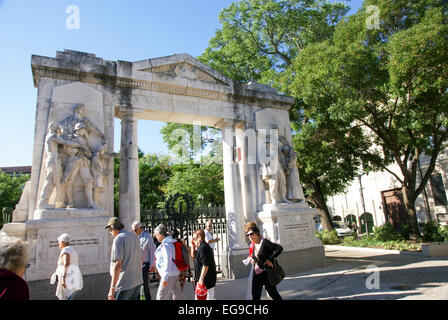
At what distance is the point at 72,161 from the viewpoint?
7.71 meters

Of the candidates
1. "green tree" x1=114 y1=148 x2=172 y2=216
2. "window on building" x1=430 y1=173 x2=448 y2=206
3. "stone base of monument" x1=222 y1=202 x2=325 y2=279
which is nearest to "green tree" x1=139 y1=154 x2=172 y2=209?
"green tree" x1=114 y1=148 x2=172 y2=216

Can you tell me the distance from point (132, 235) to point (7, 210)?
18.4 feet

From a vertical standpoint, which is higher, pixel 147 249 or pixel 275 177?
pixel 275 177

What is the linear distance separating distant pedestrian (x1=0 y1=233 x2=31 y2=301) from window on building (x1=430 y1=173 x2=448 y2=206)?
25.7 m

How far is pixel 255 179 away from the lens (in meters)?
10.7

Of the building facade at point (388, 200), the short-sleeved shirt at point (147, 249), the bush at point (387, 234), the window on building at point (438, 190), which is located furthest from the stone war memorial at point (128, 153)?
the window on building at point (438, 190)

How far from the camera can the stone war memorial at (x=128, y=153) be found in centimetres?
736

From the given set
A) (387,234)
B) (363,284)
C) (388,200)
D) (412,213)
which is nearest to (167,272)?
(363,284)

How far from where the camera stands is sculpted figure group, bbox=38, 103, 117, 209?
7434 mm

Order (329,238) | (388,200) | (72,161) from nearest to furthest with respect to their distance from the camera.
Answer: (72,161), (329,238), (388,200)

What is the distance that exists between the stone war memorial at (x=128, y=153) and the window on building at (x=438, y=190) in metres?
16.5

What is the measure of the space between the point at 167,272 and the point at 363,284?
4.87 meters

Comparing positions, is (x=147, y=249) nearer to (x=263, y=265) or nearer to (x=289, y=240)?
(x=263, y=265)

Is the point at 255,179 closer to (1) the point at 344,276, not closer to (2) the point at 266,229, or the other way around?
(2) the point at 266,229
